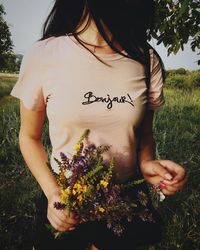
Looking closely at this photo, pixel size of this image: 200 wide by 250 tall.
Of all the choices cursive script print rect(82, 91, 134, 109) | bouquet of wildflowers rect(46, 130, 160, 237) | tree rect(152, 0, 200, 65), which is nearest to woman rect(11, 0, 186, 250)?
cursive script print rect(82, 91, 134, 109)

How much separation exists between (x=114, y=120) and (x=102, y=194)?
0.32 metres

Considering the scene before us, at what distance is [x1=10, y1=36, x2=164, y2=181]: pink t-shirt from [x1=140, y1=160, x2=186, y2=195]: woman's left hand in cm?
14

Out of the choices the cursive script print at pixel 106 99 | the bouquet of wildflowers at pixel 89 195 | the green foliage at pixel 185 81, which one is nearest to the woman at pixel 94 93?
the cursive script print at pixel 106 99

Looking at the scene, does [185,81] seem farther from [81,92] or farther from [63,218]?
[63,218]

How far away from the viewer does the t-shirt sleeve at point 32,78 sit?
4.40 ft

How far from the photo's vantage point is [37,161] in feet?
4.66

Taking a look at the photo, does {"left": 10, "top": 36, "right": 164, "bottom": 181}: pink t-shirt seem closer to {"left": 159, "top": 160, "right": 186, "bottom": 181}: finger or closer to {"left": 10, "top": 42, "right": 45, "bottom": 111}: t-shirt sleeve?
{"left": 10, "top": 42, "right": 45, "bottom": 111}: t-shirt sleeve

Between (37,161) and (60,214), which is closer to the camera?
(60,214)

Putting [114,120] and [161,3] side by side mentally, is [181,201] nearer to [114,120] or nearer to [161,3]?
[161,3]

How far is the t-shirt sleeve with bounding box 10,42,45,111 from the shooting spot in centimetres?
134

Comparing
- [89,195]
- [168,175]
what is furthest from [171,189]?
[89,195]

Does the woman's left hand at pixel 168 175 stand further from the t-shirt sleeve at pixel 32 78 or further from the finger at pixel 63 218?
the t-shirt sleeve at pixel 32 78

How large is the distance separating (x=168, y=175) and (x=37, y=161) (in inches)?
21.6

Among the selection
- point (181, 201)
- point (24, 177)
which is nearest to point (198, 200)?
point (181, 201)
